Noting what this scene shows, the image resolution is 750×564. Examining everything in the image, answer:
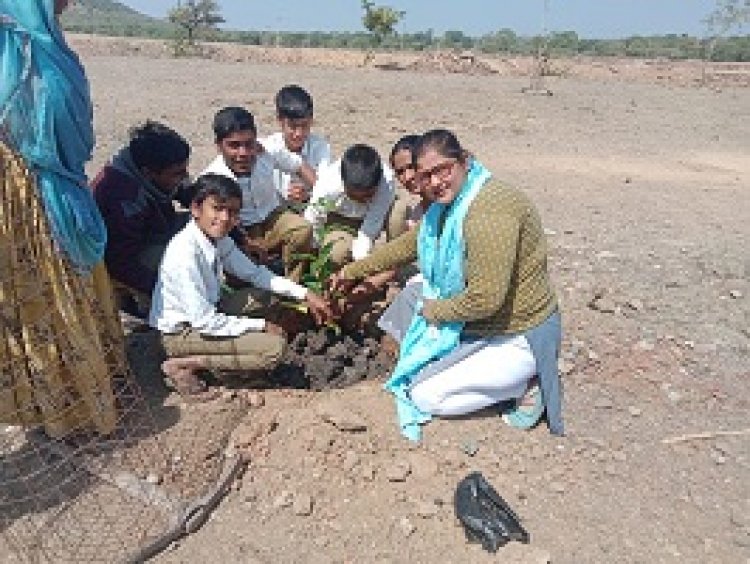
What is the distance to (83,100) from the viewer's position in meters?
2.97

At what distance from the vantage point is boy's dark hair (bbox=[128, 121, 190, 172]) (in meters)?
3.74

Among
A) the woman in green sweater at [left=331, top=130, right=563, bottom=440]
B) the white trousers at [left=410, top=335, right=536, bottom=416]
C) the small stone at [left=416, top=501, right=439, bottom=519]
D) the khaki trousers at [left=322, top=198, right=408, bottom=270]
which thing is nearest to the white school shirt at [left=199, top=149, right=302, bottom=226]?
the khaki trousers at [left=322, top=198, right=408, bottom=270]

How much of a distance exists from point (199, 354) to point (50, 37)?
1.50 meters

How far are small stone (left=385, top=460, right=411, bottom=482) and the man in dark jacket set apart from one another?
1.52 metres

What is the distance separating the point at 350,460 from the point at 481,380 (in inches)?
26.0

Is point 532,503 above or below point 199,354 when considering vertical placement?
below

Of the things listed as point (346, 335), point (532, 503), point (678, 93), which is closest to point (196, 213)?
point (346, 335)

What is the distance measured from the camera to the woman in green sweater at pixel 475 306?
3.16m

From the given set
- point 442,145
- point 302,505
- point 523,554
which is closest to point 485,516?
point 523,554

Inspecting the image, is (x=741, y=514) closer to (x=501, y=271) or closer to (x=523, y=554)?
(x=523, y=554)

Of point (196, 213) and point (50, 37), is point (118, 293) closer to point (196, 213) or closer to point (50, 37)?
point (196, 213)

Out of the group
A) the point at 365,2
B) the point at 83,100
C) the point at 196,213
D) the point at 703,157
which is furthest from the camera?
the point at 365,2

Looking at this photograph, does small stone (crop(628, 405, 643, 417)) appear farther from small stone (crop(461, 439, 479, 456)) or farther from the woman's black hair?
Result: the woman's black hair

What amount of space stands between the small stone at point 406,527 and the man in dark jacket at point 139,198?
1.73 m
